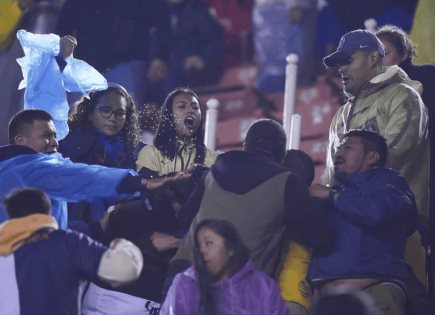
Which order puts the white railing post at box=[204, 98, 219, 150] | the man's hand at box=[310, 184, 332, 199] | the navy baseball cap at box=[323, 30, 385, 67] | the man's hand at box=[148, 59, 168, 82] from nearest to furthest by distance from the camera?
the man's hand at box=[310, 184, 332, 199], the navy baseball cap at box=[323, 30, 385, 67], the white railing post at box=[204, 98, 219, 150], the man's hand at box=[148, 59, 168, 82]

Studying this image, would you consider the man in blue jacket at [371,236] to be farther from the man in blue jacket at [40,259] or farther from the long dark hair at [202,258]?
the man in blue jacket at [40,259]

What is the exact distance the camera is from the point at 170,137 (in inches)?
366

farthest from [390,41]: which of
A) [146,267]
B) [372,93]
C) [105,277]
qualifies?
[105,277]

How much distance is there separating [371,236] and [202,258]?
916 mm

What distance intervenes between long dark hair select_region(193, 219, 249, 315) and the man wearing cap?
4.35ft

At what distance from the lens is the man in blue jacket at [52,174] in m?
8.42

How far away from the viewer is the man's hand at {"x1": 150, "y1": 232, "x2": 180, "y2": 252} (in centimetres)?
842

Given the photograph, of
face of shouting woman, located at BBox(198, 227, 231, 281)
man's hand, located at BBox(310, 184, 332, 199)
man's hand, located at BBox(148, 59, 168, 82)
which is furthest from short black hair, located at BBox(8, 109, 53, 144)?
man's hand, located at BBox(148, 59, 168, 82)

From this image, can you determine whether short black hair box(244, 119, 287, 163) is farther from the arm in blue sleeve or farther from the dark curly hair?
the dark curly hair

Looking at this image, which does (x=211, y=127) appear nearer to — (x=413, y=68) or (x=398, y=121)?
(x=413, y=68)

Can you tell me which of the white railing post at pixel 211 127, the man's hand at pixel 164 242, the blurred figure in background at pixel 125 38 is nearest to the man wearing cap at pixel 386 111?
the white railing post at pixel 211 127

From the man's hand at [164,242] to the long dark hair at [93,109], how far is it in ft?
3.39

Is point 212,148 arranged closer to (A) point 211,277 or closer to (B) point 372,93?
(B) point 372,93

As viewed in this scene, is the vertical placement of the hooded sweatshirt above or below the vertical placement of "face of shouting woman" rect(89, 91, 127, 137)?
below
